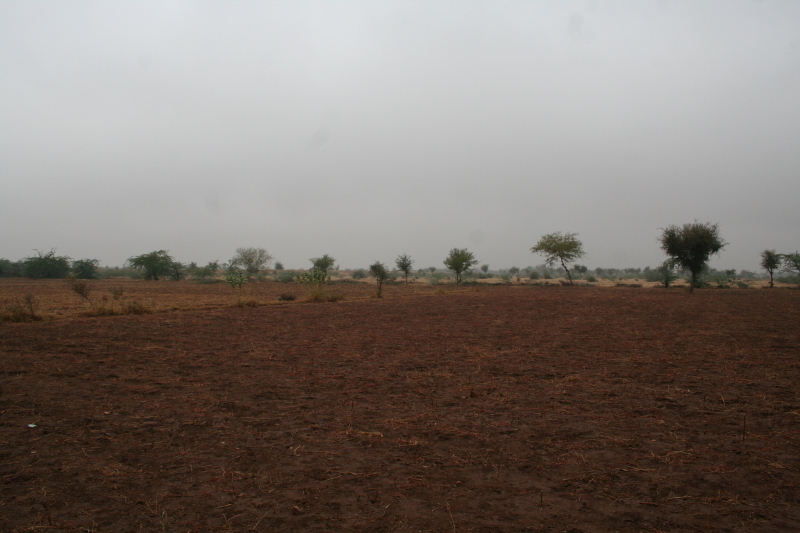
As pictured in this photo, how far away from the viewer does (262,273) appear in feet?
247

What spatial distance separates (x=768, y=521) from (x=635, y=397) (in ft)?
10.6

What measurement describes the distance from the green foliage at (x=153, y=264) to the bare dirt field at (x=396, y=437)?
5476 centimetres

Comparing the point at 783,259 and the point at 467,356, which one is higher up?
the point at 783,259

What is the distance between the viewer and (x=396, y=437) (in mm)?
4652

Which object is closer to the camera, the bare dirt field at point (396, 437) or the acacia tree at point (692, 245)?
the bare dirt field at point (396, 437)

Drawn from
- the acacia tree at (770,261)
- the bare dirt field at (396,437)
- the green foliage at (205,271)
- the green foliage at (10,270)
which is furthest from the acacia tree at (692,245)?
the green foliage at (10,270)

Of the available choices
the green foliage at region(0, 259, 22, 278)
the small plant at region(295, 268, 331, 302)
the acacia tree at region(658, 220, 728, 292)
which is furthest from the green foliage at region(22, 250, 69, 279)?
the acacia tree at region(658, 220, 728, 292)

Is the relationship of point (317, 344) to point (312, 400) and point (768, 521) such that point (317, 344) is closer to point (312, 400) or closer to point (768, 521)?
point (312, 400)

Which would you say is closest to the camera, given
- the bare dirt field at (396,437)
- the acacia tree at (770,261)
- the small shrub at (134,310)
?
the bare dirt field at (396,437)

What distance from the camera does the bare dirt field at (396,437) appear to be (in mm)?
3135

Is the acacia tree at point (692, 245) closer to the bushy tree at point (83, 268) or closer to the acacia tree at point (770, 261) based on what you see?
the acacia tree at point (770, 261)

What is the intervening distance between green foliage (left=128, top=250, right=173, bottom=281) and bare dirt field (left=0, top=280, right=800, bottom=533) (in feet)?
180

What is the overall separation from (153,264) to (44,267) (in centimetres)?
1151

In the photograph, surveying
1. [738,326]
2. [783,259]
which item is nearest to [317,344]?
[738,326]
